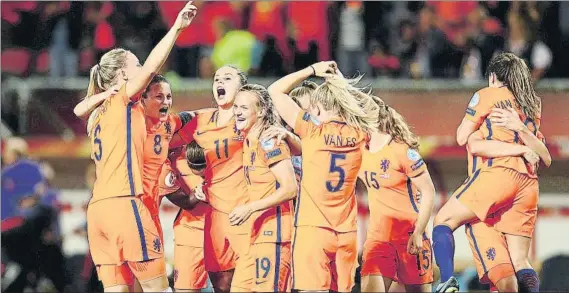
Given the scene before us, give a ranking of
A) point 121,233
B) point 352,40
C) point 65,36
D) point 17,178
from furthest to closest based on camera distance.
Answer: point 65,36 → point 352,40 → point 17,178 → point 121,233

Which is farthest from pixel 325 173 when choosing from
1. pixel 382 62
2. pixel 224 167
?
pixel 382 62

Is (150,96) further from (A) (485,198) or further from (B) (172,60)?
(B) (172,60)

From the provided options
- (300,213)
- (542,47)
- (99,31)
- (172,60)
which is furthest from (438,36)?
(300,213)

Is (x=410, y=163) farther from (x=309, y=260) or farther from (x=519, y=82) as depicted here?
(x=309, y=260)

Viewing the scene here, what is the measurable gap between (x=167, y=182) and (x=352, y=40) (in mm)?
5864

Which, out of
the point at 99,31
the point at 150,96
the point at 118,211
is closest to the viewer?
the point at 118,211

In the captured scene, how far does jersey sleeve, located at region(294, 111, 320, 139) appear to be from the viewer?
9.94 meters

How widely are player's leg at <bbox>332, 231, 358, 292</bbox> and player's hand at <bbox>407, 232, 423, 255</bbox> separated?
2.04 ft

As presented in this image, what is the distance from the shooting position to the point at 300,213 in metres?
9.89

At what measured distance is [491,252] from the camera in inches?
411

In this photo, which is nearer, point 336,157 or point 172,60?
point 336,157

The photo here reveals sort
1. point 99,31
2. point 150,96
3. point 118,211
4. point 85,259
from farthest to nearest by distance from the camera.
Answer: point 99,31 → point 85,259 → point 150,96 → point 118,211

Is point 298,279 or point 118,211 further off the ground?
point 118,211

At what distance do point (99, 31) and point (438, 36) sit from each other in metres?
4.62
